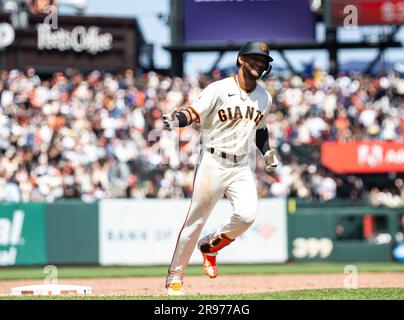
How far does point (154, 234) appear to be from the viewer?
58.3 ft

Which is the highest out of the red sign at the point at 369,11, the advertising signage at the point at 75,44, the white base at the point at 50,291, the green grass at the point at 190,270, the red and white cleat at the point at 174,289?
the red sign at the point at 369,11

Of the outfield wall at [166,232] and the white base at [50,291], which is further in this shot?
the outfield wall at [166,232]

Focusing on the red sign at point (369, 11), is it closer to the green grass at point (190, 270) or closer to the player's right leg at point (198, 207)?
the green grass at point (190, 270)

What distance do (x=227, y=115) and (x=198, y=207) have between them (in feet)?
3.03

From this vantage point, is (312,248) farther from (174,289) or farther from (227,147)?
(227,147)

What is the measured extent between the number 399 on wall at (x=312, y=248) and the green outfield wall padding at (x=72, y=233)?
12.5 feet

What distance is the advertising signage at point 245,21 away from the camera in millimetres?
26344

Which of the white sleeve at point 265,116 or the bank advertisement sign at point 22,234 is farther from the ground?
the white sleeve at point 265,116

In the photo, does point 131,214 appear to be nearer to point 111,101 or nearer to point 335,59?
point 111,101

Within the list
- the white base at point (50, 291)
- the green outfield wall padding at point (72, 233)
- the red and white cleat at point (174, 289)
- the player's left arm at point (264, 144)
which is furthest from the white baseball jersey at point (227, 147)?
the green outfield wall padding at point (72, 233)

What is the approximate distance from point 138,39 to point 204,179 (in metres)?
20.7

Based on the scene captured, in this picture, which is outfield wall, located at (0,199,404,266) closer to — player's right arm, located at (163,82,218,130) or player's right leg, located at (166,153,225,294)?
player's right leg, located at (166,153,225,294)
